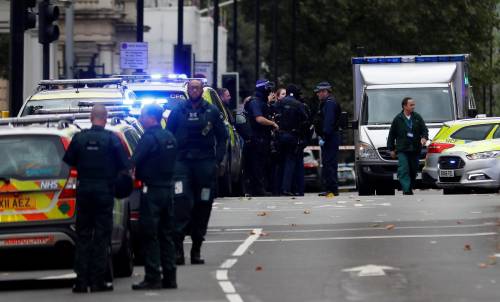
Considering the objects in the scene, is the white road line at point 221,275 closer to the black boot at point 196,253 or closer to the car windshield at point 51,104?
the black boot at point 196,253

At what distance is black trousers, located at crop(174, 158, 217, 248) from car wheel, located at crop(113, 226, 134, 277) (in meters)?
0.73

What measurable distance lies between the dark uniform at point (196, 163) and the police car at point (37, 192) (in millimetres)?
1549

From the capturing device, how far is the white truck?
120ft

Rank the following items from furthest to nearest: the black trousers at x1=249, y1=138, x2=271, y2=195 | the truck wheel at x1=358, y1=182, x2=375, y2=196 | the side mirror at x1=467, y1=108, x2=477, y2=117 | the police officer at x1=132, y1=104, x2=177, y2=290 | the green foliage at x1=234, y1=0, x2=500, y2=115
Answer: the green foliage at x1=234, y1=0, x2=500, y2=115 → the side mirror at x1=467, y1=108, x2=477, y2=117 → the truck wheel at x1=358, y1=182, x2=375, y2=196 → the black trousers at x1=249, y1=138, x2=271, y2=195 → the police officer at x1=132, y1=104, x2=177, y2=290

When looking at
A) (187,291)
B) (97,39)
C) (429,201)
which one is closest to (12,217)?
(187,291)

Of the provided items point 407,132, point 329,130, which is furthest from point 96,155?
point 407,132

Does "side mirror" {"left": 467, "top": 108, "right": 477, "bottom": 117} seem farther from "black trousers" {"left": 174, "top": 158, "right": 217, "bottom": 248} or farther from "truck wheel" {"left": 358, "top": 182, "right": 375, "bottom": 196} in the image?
"black trousers" {"left": 174, "top": 158, "right": 217, "bottom": 248}

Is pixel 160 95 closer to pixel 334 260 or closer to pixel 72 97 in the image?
pixel 72 97

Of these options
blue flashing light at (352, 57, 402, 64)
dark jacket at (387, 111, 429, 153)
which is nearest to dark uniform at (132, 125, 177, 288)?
dark jacket at (387, 111, 429, 153)

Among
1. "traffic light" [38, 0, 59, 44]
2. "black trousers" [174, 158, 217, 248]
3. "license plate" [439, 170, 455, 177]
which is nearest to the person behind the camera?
"black trousers" [174, 158, 217, 248]

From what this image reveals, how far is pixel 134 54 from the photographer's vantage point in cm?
4409

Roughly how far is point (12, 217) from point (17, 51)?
9720mm

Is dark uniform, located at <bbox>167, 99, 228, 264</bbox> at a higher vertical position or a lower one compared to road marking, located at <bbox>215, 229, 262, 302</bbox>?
higher

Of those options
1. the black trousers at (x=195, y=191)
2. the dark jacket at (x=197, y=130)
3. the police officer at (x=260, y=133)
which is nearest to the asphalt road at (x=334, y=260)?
the black trousers at (x=195, y=191)
